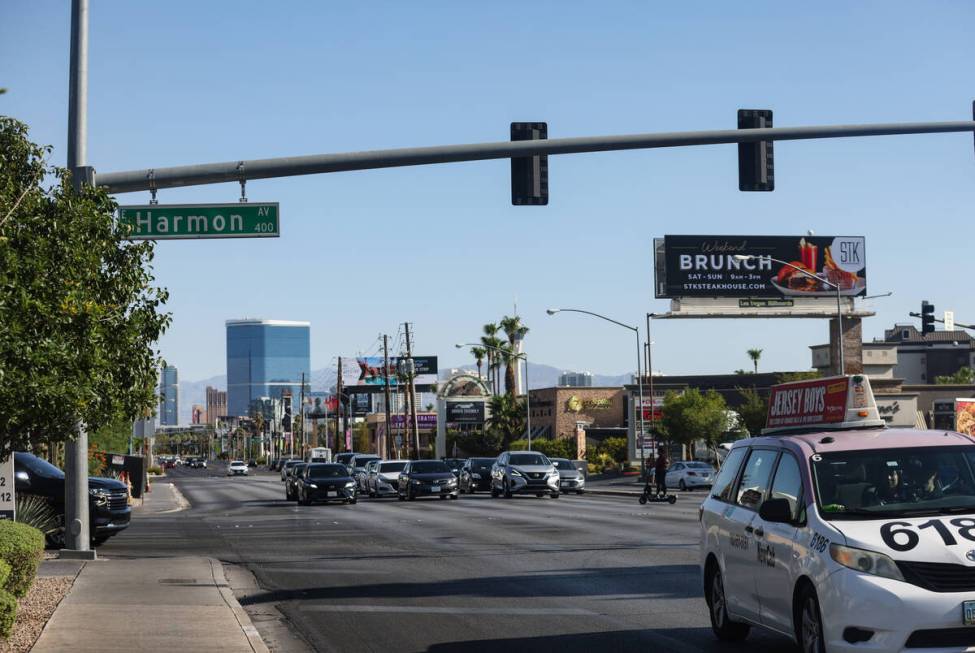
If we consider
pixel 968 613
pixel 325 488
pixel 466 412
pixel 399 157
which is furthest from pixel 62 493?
pixel 466 412

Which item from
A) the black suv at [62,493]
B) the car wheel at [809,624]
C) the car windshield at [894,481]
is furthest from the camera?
the black suv at [62,493]

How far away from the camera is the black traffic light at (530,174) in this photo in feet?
56.3

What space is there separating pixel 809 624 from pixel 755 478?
1849 mm

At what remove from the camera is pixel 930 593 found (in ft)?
26.6

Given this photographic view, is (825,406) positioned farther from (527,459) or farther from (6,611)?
(527,459)

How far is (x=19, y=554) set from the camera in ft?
37.7

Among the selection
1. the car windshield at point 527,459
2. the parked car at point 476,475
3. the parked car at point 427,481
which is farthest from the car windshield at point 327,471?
the parked car at point 476,475

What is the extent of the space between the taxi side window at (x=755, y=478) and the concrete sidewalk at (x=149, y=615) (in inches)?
166

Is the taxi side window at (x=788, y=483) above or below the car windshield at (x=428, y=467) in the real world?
above

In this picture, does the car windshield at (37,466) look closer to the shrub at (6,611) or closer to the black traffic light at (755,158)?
the black traffic light at (755,158)

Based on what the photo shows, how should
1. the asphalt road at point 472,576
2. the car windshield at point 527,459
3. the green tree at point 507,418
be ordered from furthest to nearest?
the green tree at point 507,418, the car windshield at point 527,459, the asphalt road at point 472,576

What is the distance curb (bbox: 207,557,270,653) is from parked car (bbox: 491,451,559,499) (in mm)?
27704

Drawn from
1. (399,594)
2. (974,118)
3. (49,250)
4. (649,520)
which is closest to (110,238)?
(49,250)

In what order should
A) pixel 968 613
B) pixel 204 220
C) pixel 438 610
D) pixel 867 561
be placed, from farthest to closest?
pixel 204 220 → pixel 438 610 → pixel 867 561 → pixel 968 613
